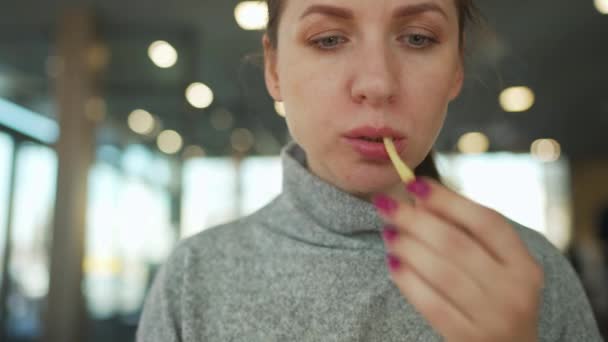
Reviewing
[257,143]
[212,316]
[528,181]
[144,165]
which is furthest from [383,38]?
[528,181]

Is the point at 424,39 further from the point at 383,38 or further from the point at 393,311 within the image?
the point at 393,311

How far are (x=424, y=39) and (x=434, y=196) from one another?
0.94 feet

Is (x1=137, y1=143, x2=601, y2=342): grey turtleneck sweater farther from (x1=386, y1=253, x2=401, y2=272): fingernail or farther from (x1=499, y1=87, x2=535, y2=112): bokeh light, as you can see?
(x1=499, y1=87, x2=535, y2=112): bokeh light

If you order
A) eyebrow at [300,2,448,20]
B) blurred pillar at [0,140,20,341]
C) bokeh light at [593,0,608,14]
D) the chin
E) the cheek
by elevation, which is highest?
bokeh light at [593,0,608,14]

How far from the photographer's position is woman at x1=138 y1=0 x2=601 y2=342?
1.97 ft

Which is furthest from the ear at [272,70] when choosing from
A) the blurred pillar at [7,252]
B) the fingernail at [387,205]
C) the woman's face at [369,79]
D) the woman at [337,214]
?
the blurred pillar at [7,252]

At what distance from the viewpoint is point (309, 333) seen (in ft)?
2.23

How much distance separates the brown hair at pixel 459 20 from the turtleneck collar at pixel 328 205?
167mm

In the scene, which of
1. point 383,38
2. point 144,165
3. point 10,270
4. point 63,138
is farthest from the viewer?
point 144,165

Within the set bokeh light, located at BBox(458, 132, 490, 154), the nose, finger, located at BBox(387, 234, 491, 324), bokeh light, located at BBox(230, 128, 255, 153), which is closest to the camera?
finger, located at BBox(387, 234, 491, 324)

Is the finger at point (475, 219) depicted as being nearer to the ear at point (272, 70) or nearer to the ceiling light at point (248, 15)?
the ear at point (272, 70)

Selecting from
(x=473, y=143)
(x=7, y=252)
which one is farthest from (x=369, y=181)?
(x=473, y=143)

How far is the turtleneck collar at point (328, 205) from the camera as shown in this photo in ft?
2.33

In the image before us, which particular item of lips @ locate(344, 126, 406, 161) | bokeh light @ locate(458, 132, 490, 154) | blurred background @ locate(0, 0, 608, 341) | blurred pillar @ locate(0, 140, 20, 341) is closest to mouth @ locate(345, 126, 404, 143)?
lips @ locate(344, 126, 406, 161)
